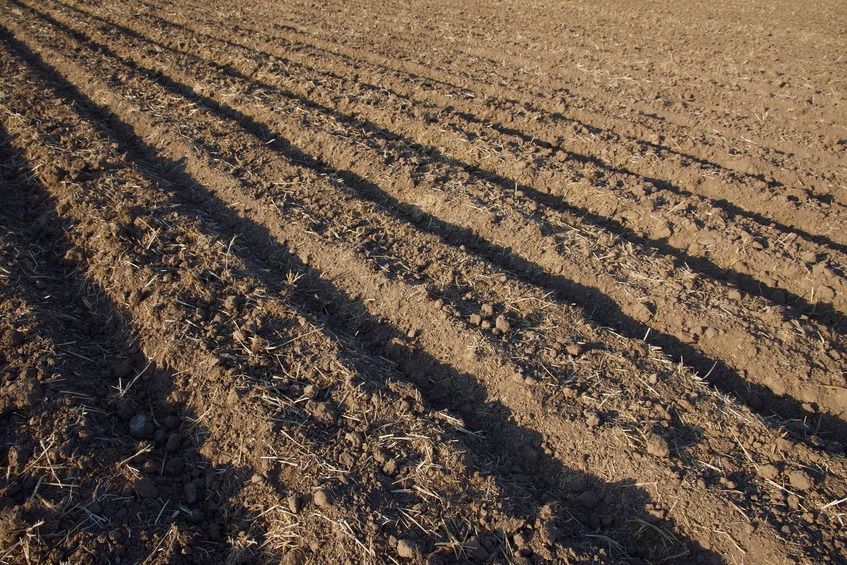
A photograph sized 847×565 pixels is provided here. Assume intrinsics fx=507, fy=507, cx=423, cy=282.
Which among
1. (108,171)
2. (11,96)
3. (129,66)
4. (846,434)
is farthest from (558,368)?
(129,66)

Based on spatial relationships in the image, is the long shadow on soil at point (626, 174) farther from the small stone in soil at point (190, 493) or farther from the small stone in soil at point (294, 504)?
the small stone in soil at point (190, 493)

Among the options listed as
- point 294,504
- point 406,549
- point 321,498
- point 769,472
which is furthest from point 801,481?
point 294,504

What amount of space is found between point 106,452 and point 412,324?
6.94ft

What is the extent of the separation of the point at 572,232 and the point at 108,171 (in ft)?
15.8

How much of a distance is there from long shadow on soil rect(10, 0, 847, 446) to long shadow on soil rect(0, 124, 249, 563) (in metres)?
2.65

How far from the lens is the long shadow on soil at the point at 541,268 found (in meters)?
3.56

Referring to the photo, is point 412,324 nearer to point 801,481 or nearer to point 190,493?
point 190,493

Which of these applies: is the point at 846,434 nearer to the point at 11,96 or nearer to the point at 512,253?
the point at 512,253

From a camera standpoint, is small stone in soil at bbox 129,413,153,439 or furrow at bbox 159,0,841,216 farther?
furrow at bbox 159,0,841,216

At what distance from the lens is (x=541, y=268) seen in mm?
4594

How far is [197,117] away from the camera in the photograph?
6.61m

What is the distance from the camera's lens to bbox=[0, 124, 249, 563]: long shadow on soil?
2.59 meters

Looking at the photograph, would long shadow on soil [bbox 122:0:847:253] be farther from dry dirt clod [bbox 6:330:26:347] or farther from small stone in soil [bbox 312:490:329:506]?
dry dirt clod [bbox 6:330:26:347]

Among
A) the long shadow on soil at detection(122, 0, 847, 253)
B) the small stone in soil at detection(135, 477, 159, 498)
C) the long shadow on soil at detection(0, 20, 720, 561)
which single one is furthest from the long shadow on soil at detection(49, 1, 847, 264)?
the small stone in soil at detection(135, 477, 159, 498)
